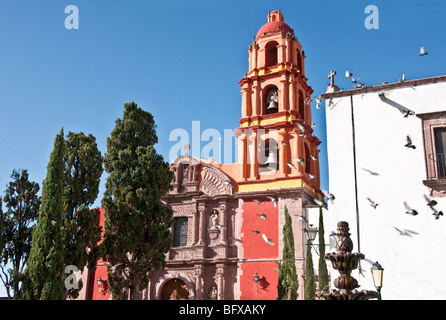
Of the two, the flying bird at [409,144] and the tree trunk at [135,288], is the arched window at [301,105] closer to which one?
the flying bird at [409,144]

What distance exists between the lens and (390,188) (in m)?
12.8

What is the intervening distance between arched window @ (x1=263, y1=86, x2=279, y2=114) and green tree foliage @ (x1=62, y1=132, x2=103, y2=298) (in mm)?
10164

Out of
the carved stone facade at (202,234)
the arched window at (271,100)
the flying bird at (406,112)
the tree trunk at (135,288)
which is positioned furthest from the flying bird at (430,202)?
→ the arched window at (271,100)

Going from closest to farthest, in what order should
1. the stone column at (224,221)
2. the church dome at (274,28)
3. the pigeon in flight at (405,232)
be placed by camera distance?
1. the pigeon in flight at (405,232)
2. the stone column at (224,221)
3. the church dome at (274,28)

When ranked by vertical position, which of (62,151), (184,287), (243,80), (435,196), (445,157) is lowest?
(184,287)

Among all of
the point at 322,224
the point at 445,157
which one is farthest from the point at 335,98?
the point at 322,224

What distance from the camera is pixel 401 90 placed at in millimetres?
13586

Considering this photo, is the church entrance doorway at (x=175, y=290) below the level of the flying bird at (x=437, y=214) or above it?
below

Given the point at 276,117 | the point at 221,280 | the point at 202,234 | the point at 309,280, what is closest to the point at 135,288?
the point at 221,280

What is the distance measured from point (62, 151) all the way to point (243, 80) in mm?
12209

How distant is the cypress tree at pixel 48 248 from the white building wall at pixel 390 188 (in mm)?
8701

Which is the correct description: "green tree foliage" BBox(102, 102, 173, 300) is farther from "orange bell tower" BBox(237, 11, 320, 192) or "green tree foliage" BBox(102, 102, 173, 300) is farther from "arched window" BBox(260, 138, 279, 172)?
Answer: "arched window" BBox(260, 138, 279, 172)

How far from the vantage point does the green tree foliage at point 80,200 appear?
52.0 feet

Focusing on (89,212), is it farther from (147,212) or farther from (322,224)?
(322,224)
